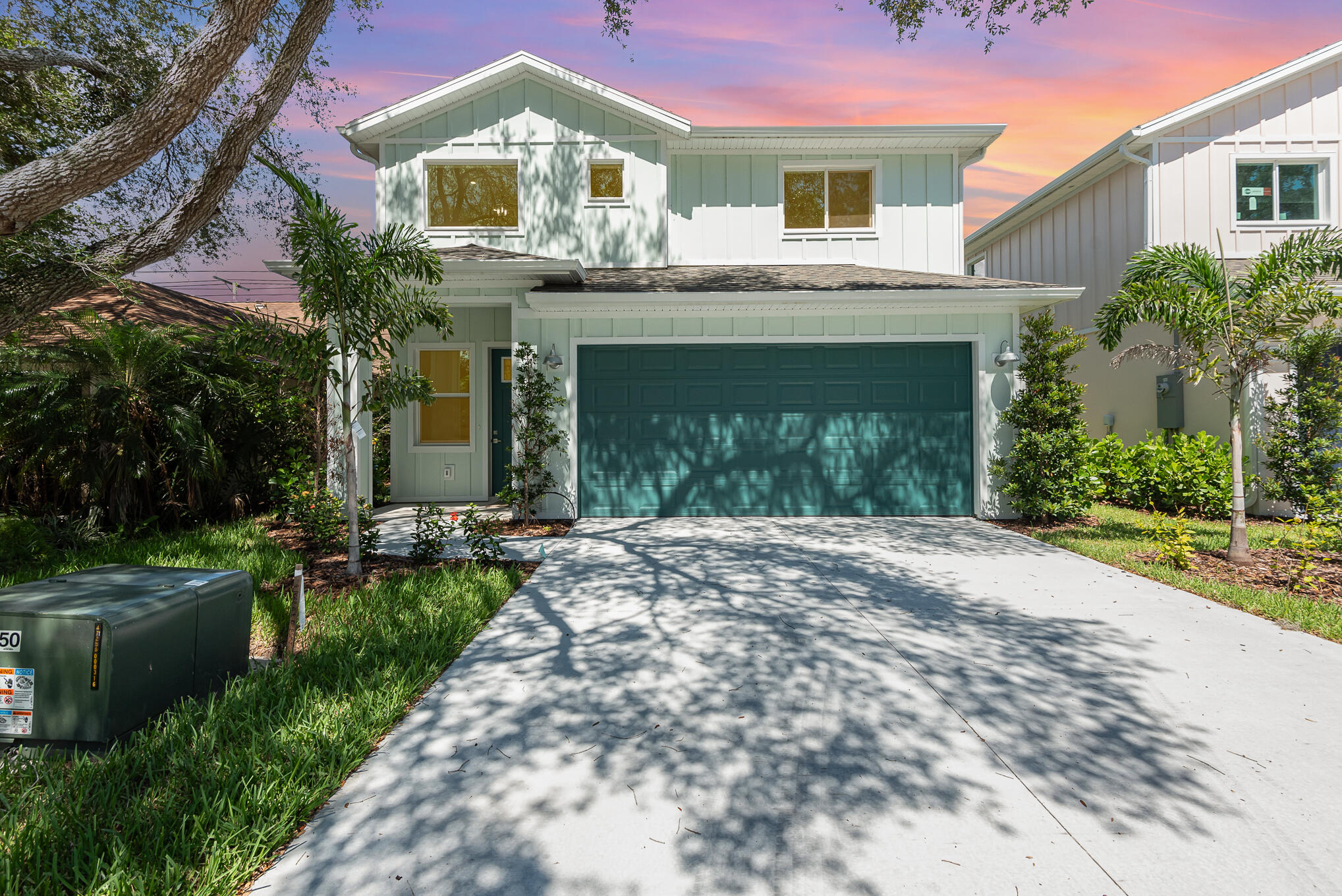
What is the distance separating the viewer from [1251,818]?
2.29 metres

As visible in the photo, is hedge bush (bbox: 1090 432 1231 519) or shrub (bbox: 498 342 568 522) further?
hedge bush (bbox: 1090 432 1231 519)

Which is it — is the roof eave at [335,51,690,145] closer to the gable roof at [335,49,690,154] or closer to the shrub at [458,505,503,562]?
the gable roof at [335,49,690,154]

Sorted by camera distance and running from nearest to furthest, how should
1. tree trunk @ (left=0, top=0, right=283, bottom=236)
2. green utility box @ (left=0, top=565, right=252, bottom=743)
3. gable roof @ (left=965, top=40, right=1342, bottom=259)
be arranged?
green utility box @ (left=0, top=565, right=252, bottom=743) → tree trunk @ (left=0, top=0, right=283, bottom=236) → gable roof @ (left=965, top=40, right=1342, bottom=259)

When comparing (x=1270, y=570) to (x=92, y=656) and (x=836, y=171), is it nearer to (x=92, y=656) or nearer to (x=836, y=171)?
(x=836, y=171)

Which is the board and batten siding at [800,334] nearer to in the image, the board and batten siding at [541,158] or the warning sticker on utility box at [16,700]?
the board and batten siding at [541,158]

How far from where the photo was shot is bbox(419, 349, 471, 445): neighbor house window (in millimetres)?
10273

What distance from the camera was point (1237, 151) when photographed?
32.8 feet

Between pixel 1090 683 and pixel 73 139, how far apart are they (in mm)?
12139

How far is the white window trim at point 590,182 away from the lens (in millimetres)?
9906

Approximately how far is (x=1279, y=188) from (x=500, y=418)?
41.5 feet

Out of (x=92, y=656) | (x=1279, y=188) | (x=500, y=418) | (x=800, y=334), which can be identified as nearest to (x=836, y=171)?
(x=800, y=334)

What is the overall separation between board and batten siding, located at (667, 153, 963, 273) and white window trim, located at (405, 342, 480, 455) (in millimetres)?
3587

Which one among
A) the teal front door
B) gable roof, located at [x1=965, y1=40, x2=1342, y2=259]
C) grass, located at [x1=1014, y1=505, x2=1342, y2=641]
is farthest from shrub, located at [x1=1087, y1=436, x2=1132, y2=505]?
the teal front door

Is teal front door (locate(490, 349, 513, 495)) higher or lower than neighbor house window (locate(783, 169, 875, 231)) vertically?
lower
